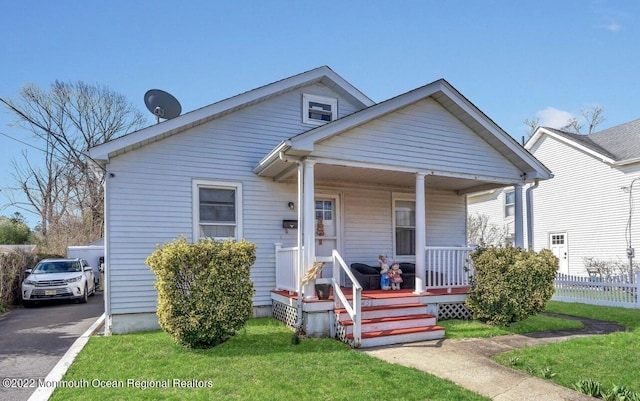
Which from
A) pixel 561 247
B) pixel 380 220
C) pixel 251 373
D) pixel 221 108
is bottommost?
pixel 251 373

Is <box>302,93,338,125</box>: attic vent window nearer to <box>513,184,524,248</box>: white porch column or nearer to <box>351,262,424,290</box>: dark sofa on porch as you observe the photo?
<box>351,262,424,290</box>: dark sofa on porch

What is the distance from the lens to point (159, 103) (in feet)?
31.2

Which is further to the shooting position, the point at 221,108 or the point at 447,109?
the point at 447,109

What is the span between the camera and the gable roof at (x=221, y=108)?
7465 millimetres

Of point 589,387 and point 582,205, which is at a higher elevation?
point 582,205

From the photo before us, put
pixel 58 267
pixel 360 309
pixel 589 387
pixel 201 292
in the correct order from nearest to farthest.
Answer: pixel 589 387, pixel 201 292, pixel 360 309, pixel 58 267

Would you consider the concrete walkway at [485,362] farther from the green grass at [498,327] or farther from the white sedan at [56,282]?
the white sedan at [56,282]

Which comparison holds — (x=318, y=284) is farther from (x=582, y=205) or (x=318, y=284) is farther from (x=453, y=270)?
(x=582, y=205)

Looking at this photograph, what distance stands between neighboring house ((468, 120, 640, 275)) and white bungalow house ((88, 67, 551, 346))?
6581mm

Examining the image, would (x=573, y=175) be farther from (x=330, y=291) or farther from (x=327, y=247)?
(x=330, y=291)

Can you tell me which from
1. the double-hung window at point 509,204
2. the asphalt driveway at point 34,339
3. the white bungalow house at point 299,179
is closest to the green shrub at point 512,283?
the white bungalow house at point 299,179

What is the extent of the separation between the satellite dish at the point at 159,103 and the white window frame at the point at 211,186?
2461 mm

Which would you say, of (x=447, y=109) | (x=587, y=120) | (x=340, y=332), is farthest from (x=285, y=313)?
(x=587, y=120)

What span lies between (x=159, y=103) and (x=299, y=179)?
4670 millimetres
